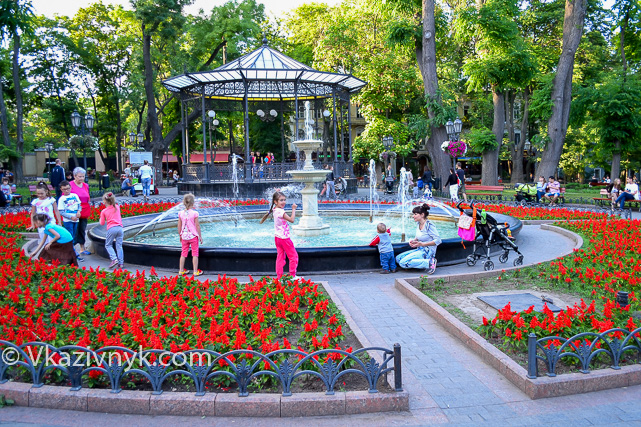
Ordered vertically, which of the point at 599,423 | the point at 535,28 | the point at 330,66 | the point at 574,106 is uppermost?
the point at 535,28

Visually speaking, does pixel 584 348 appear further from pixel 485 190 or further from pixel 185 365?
pixel 485 190

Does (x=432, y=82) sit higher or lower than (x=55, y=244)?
higher

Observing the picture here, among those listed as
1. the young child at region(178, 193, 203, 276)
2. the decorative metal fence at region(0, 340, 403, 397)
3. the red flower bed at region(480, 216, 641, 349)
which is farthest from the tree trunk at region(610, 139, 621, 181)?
the decorative metal fence at region(0, 340, 403, 397)

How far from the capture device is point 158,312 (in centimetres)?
564

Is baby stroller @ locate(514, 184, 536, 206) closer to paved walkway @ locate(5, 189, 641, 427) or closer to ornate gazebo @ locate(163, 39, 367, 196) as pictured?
ornate gazebo @ locate(163, 39, 367, 196)

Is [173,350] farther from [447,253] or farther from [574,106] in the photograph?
[574,106]

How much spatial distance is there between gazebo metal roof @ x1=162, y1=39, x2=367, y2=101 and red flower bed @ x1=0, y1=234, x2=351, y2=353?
15663 millimetres

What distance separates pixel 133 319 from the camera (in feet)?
17.4

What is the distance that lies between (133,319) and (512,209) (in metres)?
14.9

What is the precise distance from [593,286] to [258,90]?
22217 millimetres

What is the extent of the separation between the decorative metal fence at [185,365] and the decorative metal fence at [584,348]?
1203 mm

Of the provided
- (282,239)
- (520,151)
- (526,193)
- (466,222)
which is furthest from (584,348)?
(520,151)

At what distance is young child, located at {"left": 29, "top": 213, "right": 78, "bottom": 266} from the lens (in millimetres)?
7996

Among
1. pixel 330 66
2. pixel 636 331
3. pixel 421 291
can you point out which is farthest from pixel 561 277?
pixel 330 66
